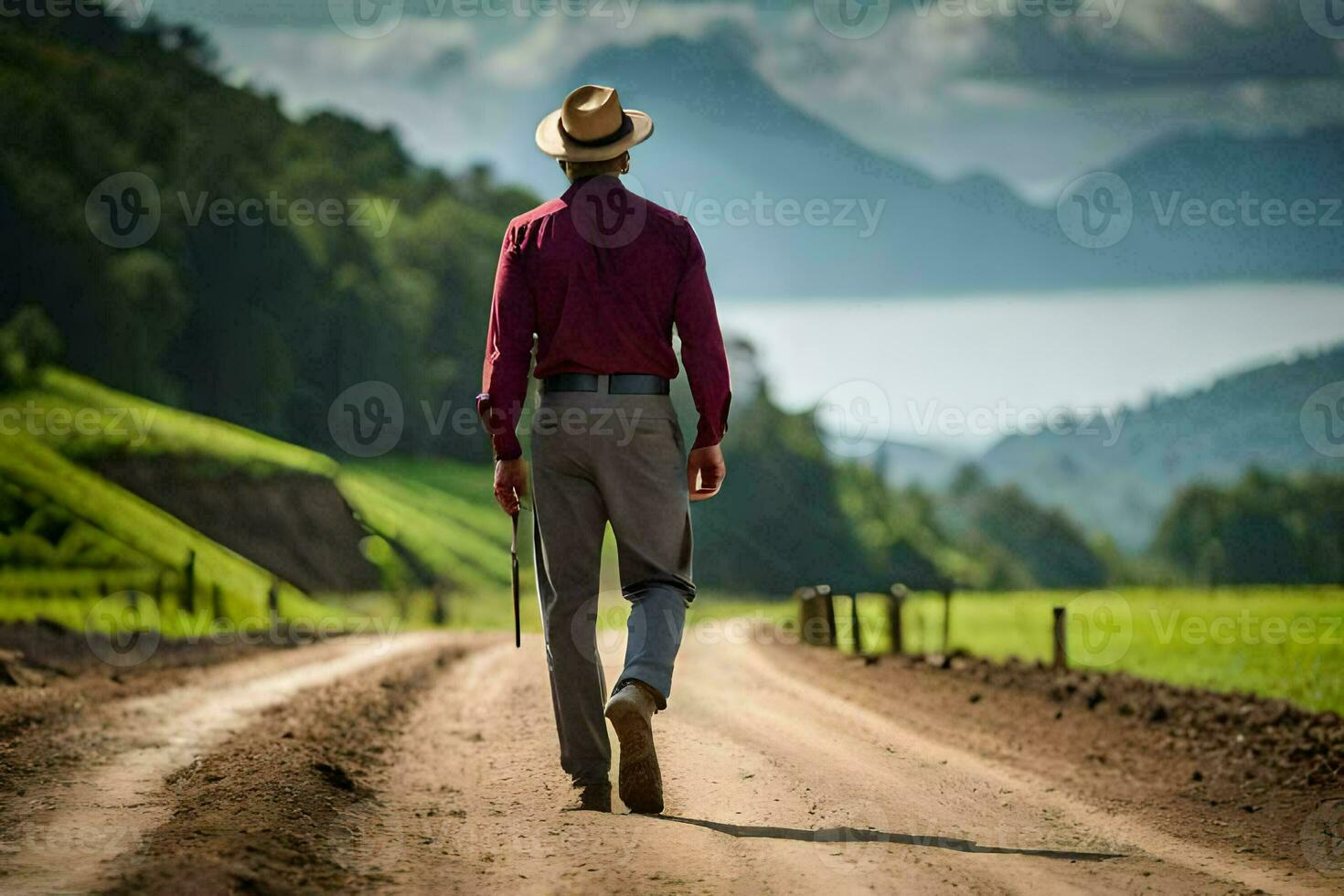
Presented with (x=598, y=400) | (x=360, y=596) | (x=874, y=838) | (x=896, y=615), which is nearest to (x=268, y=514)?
(x=360, y=596)

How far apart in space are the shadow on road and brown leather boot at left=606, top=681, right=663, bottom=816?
7.9 inches

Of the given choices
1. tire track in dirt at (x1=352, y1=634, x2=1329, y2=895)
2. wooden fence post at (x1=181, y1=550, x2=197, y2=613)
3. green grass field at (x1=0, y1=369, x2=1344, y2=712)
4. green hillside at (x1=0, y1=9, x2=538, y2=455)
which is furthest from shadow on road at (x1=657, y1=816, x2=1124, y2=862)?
green hillside at (x1=0, y1=9, x2=538, y2=455)

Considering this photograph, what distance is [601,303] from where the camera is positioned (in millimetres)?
6148

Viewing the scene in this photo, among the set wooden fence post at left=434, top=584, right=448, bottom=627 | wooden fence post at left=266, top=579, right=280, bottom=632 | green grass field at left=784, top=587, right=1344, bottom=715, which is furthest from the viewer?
wooden fence post at left=434, top=584, right=448, bottom=627

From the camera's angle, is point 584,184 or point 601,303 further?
point 584,184

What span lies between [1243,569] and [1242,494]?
13339 millimetres

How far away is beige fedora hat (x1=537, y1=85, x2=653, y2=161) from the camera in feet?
20.7

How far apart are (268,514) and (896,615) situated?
Result: 2520 cm

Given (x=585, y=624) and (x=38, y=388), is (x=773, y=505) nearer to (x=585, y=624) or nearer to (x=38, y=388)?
(x=38, y=388)

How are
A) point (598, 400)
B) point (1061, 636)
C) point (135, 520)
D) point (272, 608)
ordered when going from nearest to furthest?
point (598, 400) < point (1061, 636) < point (272, 608) < point (135, 520)

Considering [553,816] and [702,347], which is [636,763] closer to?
[553,816]

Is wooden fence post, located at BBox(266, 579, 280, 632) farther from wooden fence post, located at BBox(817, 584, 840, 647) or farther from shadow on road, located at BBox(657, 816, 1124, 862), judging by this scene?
shadow on road, located at BBox(657, 816, 1124, 862)

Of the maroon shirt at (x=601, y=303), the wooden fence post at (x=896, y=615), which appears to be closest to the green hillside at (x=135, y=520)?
the wooden fence post at (x=896, y=615)

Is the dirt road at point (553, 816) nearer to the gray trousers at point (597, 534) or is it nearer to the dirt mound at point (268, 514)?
the gray trousers at point (597, 534)
